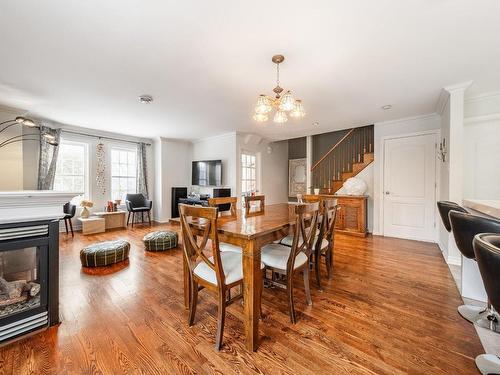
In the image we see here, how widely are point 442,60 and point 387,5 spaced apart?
126cm

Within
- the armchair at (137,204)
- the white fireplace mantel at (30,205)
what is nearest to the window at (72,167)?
the armchair at (137,204)

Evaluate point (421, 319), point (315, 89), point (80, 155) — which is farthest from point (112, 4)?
point (80, 155)

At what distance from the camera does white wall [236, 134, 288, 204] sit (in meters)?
5.66

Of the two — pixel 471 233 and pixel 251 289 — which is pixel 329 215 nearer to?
pixel 471 233

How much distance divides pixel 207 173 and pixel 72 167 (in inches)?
125

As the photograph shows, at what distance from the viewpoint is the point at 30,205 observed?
160cm

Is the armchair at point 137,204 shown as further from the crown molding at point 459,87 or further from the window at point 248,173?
the crown molding at point 459,87

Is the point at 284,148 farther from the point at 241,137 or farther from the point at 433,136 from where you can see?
the point at 433,136

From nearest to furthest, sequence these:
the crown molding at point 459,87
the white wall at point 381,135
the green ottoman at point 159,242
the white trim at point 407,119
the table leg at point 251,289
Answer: the table leg at point 251,289, the crown molding at point 459,87, the green ottoman at point 159,242, the white trim at point 407,119, the white wall at point 381,135

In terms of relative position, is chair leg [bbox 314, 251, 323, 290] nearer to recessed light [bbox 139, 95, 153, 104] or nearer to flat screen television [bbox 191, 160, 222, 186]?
recessed light [bbox 139, 95, 153, 104]

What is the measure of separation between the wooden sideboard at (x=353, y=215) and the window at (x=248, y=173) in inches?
83.6

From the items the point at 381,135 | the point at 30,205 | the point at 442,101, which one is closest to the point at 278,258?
the point at 30,205

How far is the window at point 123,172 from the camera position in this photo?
5793mm

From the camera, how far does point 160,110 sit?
3.87 metres
